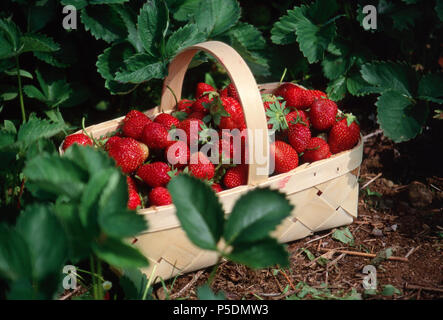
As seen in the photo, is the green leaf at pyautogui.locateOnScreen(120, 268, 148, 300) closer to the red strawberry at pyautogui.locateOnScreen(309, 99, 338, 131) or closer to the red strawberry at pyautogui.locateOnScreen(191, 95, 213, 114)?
the red strawberry at pyautogui.locateOnScreen(191, 95, 213, 114)

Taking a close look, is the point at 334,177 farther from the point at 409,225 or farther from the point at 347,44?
the point at 347,44

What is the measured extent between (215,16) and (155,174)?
710 mm

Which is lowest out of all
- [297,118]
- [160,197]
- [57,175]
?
[160,197]

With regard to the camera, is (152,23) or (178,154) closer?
(178,154)

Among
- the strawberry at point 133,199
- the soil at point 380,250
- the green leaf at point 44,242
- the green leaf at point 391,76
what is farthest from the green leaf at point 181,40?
the green leaf at point 44,242

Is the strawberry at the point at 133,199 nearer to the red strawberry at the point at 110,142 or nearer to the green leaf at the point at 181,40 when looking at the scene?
the red strawberry at the point at 110,142

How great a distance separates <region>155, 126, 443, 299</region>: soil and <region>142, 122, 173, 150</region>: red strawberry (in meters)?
0.40

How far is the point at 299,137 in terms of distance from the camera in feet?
4.44

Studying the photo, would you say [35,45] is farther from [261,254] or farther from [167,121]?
[261,254]

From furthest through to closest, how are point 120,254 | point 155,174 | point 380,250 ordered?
point 380,250, point 155,174, point 120,254

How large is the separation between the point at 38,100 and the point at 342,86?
48.1 inches

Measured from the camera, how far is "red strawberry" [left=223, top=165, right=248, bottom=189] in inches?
49.9

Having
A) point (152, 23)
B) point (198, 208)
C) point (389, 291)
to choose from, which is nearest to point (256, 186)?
point (198, 208)

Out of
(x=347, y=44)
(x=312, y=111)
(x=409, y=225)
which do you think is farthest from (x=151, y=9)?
(x=409, y=225)
